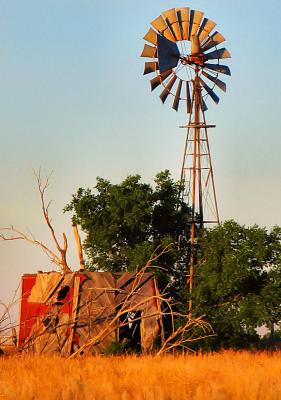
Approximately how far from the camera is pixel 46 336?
93.1 ft

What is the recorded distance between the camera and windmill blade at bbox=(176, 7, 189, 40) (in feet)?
135

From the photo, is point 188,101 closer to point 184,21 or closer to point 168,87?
point 168,87

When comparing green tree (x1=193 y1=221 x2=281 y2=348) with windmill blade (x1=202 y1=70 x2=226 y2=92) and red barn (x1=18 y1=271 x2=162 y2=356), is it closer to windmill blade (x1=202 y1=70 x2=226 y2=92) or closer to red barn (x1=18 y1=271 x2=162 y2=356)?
red barn (x1=18 y1=271 x2=162 y2=356)

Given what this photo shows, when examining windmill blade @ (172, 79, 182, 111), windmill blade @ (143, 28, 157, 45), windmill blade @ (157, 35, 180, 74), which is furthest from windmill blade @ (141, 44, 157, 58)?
windmill blade @ (172, 79, 182, 111)

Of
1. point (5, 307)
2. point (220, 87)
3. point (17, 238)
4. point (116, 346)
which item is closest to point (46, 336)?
point (116, 346)

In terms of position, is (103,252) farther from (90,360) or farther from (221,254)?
(90,360)

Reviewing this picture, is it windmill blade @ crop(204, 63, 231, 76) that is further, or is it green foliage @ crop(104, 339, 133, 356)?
windmill blade @ crop(204, 63, 231, 76)

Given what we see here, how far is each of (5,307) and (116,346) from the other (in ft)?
22.6

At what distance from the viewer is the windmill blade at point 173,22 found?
135ft

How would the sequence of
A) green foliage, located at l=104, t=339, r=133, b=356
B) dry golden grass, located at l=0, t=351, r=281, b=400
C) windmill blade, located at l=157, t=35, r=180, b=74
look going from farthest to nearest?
windmill blade, located at l=157, t=35, r=180, b=74 → green foliage, located at l=104, t=339, r=133, b=356 → dry golden grass, located at l=0, t=351, r=281, b=400

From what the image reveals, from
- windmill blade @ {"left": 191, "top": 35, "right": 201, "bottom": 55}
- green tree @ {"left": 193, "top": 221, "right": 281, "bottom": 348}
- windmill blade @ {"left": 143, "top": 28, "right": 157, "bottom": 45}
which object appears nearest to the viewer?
green tree @ {"left": 193, "top": 221, "right": 281, "bottom": 348}

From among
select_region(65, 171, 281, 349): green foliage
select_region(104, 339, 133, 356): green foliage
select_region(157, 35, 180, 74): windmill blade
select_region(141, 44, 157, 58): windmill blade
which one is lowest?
select_region(104, 339, 133, 356): green foliage

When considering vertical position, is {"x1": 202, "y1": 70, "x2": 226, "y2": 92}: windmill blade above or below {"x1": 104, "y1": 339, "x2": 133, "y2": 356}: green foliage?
above

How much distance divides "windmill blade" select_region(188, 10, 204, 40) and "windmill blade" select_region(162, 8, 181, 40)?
616 mm
